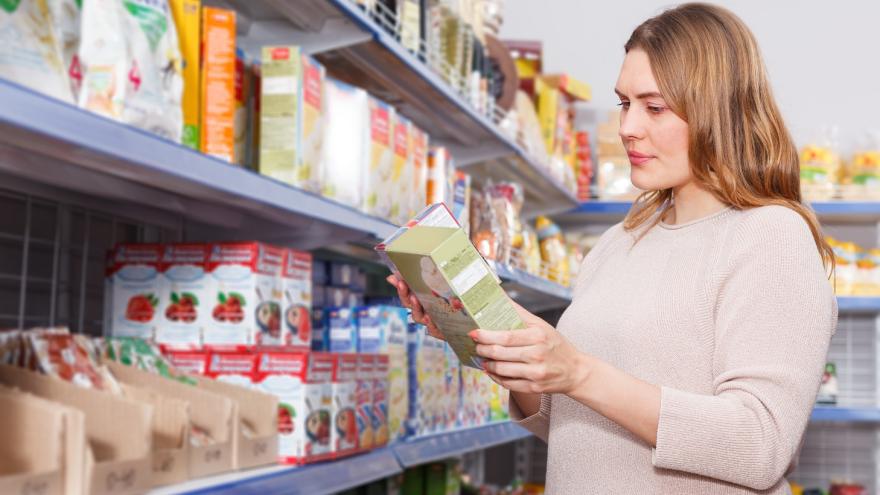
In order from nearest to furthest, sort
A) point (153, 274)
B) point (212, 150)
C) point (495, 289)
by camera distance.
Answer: point (495, 289) → point (212, 150) → point (153, 274)

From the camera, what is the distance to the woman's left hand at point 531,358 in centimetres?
119

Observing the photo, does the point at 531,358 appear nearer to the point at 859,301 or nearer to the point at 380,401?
the point at 380,401

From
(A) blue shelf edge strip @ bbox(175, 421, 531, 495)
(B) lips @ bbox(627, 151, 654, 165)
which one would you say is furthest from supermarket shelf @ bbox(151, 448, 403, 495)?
(B) lips @ bbox(627, 151, 654, 165)

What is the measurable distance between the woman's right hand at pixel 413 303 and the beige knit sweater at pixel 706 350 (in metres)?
0.29

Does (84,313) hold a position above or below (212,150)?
below

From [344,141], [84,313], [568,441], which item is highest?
[344,141]

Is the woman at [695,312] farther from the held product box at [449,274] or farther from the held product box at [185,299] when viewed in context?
the held product box at [185,299]

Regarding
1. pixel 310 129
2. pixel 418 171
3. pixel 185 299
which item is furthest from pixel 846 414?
pixel 185 299

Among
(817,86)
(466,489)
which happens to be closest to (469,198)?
(466,489)

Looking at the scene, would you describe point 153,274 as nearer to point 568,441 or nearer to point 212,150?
point 212,150

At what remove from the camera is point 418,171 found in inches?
106

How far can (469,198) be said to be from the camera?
3.23m

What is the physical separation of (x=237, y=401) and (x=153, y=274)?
0.34 m

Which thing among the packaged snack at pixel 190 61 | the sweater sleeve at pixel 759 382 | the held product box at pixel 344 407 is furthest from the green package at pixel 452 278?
the held product box at pixel 344 407
